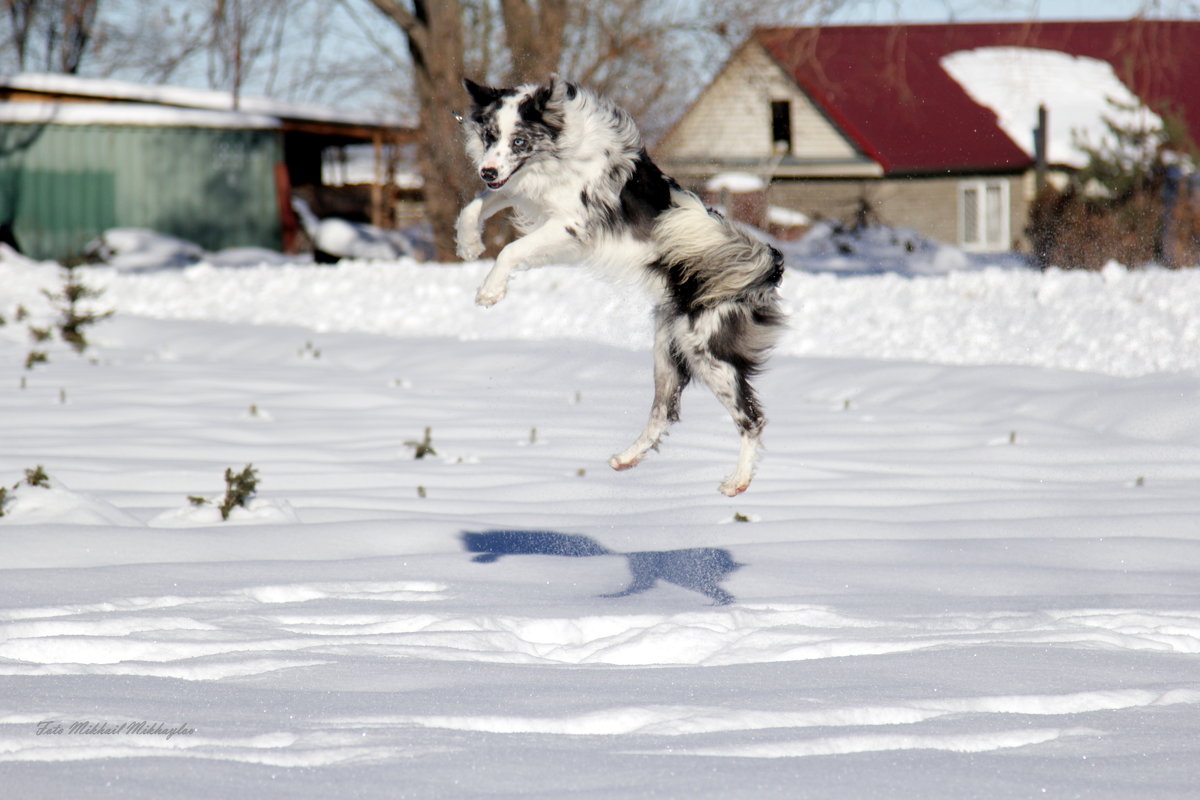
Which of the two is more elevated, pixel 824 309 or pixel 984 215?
pixel 984 215

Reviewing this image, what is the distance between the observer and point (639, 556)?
18.5ft

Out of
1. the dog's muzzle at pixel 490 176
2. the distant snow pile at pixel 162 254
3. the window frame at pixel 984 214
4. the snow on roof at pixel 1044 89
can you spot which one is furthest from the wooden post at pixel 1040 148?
the dog's muzzle at pixel 490 176

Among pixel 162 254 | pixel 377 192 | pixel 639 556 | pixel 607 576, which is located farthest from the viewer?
pixel 377 192

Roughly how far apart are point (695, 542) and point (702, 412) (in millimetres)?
3451

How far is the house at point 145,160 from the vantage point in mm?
Answer: 23469

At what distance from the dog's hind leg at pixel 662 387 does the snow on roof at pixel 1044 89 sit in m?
26.6

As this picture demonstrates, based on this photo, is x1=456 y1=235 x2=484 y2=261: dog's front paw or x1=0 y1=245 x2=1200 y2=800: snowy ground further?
x1=456 y1=235 x2=484 y2=261: dog's front paw

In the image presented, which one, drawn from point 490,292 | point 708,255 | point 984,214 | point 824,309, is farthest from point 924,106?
point 490,292

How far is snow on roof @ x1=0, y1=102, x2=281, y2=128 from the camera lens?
23.3m

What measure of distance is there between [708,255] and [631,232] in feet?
0.93

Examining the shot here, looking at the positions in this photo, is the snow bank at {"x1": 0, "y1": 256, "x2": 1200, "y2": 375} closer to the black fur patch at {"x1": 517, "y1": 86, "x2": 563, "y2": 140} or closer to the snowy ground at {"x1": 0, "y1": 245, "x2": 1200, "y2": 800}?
the snowy ground at {"x1": 0, "y1": 245, "x2": 1200, "y2": 800}

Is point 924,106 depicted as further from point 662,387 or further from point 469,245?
point 469,245

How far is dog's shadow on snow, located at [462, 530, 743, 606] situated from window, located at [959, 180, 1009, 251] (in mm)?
27069

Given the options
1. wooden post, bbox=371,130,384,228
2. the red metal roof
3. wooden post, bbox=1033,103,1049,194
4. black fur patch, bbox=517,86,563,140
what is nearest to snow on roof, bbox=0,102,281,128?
wooden post, bbox=371,130,384,228
